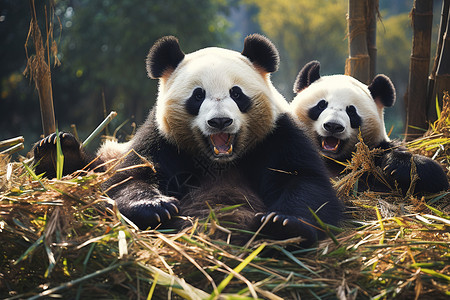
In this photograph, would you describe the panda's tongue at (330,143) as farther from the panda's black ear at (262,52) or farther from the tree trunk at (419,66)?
the panda's black ear at (262,52)

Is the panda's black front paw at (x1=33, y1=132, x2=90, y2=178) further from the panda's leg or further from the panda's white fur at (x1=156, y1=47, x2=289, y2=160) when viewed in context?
the panda's white fur at (x1=156, y1=47, x2=289, y2=160)

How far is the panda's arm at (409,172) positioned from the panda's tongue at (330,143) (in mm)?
398

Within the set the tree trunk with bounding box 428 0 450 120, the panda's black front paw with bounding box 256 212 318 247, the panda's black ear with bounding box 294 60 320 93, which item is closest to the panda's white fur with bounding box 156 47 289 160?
the panda's black front paw with bounding box 256 212 318 247

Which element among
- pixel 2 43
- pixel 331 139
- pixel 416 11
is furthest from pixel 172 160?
pixel 2 43

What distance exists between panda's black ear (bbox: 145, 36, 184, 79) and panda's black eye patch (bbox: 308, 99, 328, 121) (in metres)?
1.28

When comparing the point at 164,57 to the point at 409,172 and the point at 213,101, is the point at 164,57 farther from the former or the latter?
the point at 409,172

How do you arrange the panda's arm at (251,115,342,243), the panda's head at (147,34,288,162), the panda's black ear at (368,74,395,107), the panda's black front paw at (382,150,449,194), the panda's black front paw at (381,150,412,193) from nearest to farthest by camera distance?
the panda's arm at (251,115,342,243), the panda's head at (147,34,288,162), the panda's black front paw at (382,150,449,194), the panda's black front paw at (381,150,412,193), the panda's black ear at (368,74,395,107)

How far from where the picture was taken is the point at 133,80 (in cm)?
2173

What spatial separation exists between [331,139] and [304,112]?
12.5 inches

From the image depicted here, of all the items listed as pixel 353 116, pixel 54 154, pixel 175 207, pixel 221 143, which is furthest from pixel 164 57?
pixel 353 116

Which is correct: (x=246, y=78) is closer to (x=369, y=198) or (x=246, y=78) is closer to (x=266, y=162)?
(x=266, y=162)

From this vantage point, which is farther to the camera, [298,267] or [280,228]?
[280,228]

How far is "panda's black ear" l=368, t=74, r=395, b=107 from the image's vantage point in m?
4.29

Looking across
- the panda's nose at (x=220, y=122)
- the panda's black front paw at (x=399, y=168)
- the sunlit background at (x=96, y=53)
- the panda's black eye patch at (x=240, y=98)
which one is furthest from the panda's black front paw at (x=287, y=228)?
the sunlit background at (x=96, y=53)
